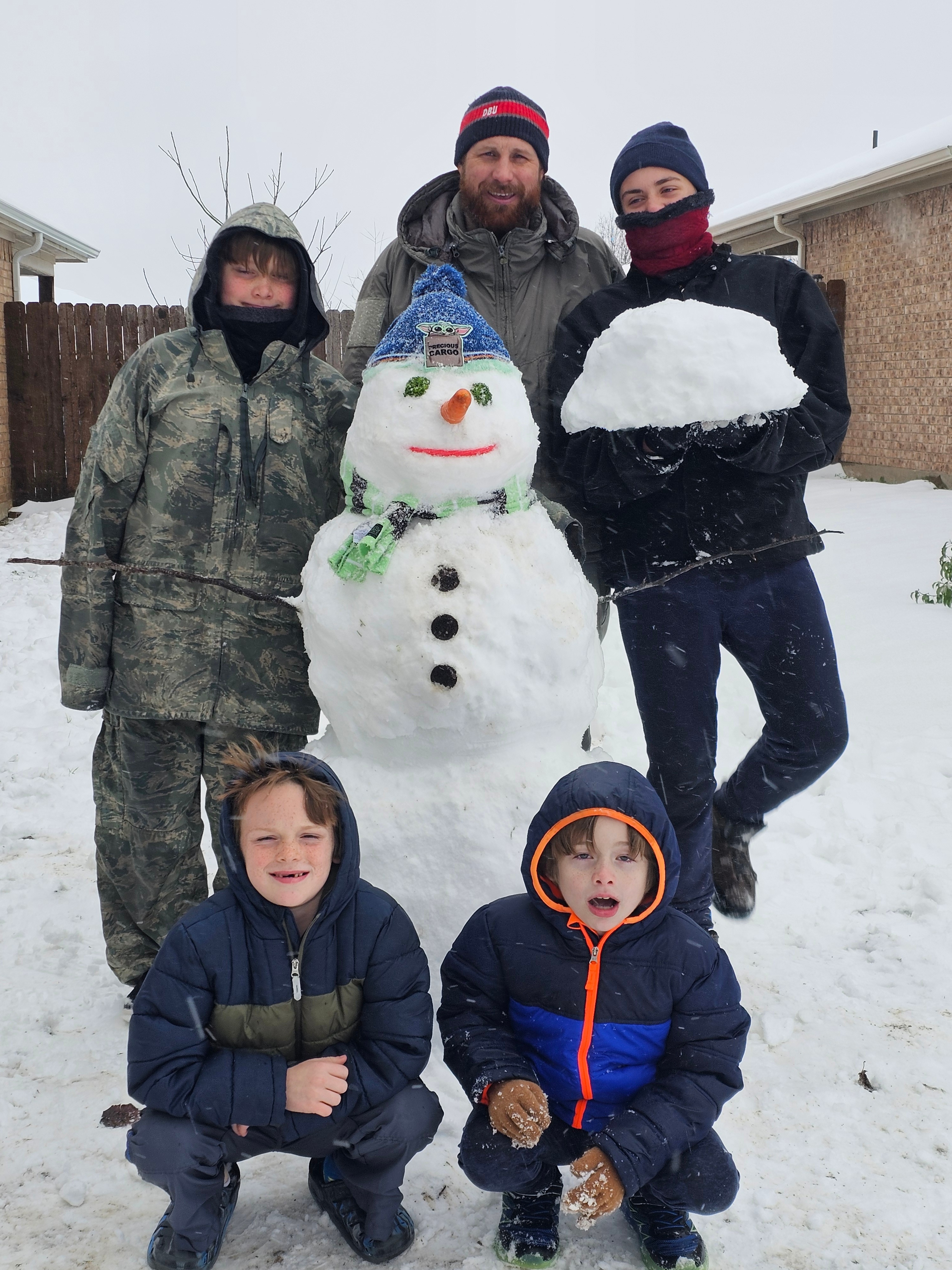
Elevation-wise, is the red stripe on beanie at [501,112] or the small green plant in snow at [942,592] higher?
the red stripe on beanie at [501,112]

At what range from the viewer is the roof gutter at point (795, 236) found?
12.9m

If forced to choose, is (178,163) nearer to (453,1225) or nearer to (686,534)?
(686,534)

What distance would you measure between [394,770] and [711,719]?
91cm

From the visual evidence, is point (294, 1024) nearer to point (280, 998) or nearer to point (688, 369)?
point (280, 998)

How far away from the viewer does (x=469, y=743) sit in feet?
7.07

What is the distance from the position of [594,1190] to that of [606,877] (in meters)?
0.49

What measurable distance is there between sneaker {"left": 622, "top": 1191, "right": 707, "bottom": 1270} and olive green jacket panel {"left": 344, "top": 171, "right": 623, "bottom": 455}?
5.94 ft

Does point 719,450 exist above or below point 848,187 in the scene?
below

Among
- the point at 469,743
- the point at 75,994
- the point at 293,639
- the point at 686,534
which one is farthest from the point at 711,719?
the point at 75,994

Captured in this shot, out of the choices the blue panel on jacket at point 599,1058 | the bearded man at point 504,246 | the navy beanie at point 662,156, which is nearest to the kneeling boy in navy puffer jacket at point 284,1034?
the blue panel on jacket at point 599,1058

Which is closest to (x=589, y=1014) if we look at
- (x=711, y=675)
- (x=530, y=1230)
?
(x=530, y=1230)

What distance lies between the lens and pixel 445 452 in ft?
6.64

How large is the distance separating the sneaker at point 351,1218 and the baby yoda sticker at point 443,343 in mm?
1605

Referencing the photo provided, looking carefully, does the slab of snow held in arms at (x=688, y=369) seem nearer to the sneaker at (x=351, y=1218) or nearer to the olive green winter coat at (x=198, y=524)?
the olive green winter coat at (x=198, y=524)
